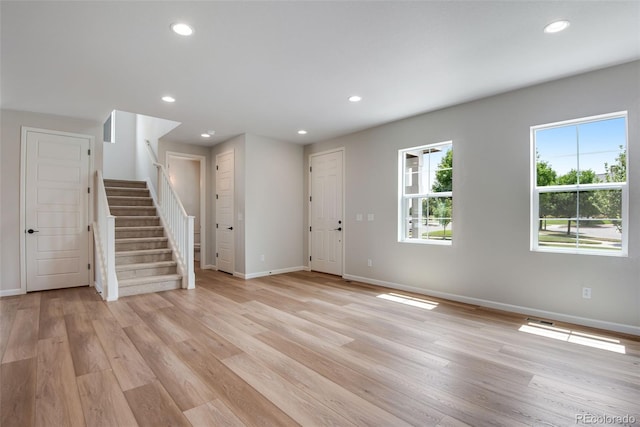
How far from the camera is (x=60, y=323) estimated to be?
10.7 feet

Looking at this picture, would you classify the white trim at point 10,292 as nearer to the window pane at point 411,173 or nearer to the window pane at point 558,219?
the window pane at point 411,173

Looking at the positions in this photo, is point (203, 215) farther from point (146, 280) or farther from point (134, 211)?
point (146, 280)

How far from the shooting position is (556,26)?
239cm

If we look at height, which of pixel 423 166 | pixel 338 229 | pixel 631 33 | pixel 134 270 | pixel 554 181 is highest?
pixel 631 33

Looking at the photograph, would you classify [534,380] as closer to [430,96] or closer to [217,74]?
[430,96]

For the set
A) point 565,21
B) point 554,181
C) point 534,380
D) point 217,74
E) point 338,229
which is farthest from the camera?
point 338,229

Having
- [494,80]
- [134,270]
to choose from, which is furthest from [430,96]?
[134,270]

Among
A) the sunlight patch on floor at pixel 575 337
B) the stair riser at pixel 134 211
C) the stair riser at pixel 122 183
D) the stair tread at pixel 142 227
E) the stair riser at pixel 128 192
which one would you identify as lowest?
the sunlight patch on floor at pixel 575 337

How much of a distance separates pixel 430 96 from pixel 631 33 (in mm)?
1765

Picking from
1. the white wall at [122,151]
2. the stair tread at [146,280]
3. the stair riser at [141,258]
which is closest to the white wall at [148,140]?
the white wall at [122,151]

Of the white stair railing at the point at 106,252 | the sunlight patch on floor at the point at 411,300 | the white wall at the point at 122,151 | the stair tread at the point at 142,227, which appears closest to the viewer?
the sunlight patch on floor at the point at 411,300

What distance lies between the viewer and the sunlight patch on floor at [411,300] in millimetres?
3936

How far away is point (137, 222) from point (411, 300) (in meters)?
5.09

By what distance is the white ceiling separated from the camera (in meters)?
2.21
